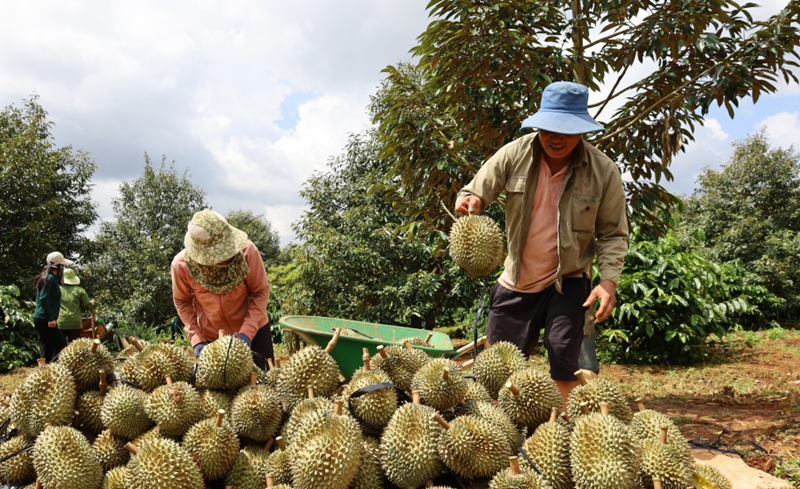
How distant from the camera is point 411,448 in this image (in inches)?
58.6

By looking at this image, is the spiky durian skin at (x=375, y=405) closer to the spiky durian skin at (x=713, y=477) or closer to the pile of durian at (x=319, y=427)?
the pile of durian at (x=319, y=427)

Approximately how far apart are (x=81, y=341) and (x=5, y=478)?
0.51 metres

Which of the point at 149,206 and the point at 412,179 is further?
the point at 149,206

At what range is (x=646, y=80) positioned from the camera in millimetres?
4914

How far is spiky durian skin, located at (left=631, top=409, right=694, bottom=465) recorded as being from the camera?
155 cm

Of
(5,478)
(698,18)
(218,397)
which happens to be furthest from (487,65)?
(5,478)

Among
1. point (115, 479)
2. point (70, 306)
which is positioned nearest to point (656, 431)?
point (115, 479)

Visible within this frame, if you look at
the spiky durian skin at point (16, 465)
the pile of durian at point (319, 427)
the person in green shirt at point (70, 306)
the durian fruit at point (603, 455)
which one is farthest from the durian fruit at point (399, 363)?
the person in green shirt at point (70, 306)

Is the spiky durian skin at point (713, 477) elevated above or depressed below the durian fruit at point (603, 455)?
below

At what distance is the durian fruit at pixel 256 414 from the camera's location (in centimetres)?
171

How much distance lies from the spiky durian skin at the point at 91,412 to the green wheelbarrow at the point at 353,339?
105cm

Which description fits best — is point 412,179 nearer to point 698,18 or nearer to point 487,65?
point 487,65

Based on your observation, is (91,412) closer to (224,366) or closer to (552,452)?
(224,366)

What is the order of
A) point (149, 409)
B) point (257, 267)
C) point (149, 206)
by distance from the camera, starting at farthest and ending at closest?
point (149, 206) < point (257, 267) < point (149, 409)
